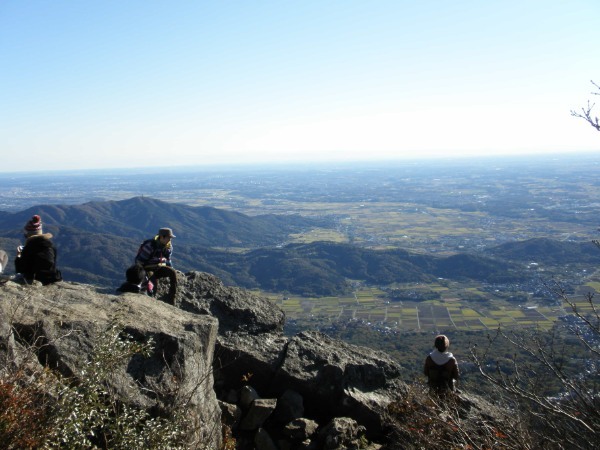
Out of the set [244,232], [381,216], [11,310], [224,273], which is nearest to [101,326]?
[11,310]

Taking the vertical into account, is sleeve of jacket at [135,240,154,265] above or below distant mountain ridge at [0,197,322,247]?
above

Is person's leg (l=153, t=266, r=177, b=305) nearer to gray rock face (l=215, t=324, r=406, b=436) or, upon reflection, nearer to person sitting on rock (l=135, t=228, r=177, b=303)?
person sitting on rock (l=135, t=228, r=177, b=303)

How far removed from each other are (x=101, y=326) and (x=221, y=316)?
4.39m

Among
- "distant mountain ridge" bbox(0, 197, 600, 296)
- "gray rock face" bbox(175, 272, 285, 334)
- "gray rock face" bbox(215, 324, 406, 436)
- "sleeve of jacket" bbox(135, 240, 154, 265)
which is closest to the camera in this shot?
"gray rock face" bbox(215, 324, 406, 436)

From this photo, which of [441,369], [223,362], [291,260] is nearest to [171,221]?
[291,260]

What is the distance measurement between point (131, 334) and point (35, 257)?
2695 mm

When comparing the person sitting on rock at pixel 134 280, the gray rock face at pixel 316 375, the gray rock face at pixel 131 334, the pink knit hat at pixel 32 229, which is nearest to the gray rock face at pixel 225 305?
the gray rock face at pixel 316 375

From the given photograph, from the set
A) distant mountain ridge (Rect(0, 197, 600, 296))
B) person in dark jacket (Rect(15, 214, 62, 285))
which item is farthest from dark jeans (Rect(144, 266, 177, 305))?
distant mountain ridge (Rect(0, 197, 600, 296))

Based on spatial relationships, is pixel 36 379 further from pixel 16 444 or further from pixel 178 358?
pixel 178 358

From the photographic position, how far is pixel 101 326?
6777mm

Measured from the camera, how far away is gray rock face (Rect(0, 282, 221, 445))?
6141mm

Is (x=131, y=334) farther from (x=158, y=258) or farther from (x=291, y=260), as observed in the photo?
(x=291, y=260)

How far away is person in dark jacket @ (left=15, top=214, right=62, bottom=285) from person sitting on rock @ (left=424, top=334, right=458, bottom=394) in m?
7.20

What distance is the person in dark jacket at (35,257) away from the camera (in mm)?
8203
